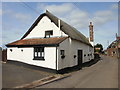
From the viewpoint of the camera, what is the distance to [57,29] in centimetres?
1498

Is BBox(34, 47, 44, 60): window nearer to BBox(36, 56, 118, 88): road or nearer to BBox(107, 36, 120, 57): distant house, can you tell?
BBox(36, 56, 118, 88): road

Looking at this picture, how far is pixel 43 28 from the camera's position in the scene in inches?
632

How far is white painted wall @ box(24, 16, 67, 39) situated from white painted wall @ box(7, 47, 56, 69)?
2.97 m

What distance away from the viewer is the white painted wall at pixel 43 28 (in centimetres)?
1503

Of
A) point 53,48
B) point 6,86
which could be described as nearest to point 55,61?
point 53,48

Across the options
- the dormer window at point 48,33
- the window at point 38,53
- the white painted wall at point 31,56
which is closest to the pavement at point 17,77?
the white painted wall at point 31,56

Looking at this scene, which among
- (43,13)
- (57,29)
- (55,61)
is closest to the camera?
(55,61)

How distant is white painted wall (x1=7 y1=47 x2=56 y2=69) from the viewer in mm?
12219

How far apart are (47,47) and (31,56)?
2525 mm

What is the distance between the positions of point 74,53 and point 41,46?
4.69 metres

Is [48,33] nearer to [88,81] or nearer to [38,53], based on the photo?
[38,53]

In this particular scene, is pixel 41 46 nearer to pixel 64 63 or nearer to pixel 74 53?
pixel 64 63

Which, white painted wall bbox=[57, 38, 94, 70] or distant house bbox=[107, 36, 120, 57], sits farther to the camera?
distant house bbox=[107, 36, 120, 57]

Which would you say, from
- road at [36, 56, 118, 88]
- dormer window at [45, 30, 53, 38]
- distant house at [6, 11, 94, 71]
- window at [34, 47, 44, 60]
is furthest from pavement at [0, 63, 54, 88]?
dormer window at [45, 30, 53, 38]
